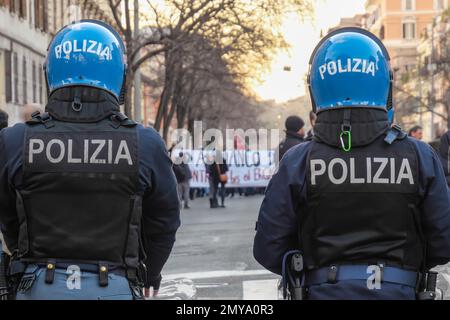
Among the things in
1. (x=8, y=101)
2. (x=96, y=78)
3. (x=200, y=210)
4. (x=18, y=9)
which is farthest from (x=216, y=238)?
(x=18, y=9)

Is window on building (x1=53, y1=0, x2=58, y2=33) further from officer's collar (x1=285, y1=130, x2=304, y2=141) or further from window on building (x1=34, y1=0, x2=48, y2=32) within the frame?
officer's collar (x1=285, y1=130, x2=304, y2=141)

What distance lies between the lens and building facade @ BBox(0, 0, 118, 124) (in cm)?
3334

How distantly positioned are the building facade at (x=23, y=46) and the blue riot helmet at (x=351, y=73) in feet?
87.1

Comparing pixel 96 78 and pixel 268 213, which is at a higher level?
pixel 96 78

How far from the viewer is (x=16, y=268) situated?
3861mm

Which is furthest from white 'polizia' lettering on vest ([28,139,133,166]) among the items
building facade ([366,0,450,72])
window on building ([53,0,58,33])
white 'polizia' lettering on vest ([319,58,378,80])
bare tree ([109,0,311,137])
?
building facade ([366,0,450,72])

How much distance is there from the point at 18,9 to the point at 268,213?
3394cm

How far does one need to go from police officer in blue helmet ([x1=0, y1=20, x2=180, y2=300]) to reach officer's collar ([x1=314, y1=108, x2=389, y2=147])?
0.72m

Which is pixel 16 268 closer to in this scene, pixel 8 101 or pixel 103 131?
pixel 103 131

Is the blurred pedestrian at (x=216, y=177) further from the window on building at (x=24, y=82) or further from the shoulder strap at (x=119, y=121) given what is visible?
the shoulder strap at (x=119, y=121)

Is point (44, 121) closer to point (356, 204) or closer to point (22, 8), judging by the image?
point (356, 204)

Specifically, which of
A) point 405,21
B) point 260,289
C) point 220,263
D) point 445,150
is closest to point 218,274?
point 220,263

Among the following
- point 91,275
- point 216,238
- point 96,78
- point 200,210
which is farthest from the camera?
point 200,210

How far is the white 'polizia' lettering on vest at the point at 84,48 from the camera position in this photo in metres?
4.04
